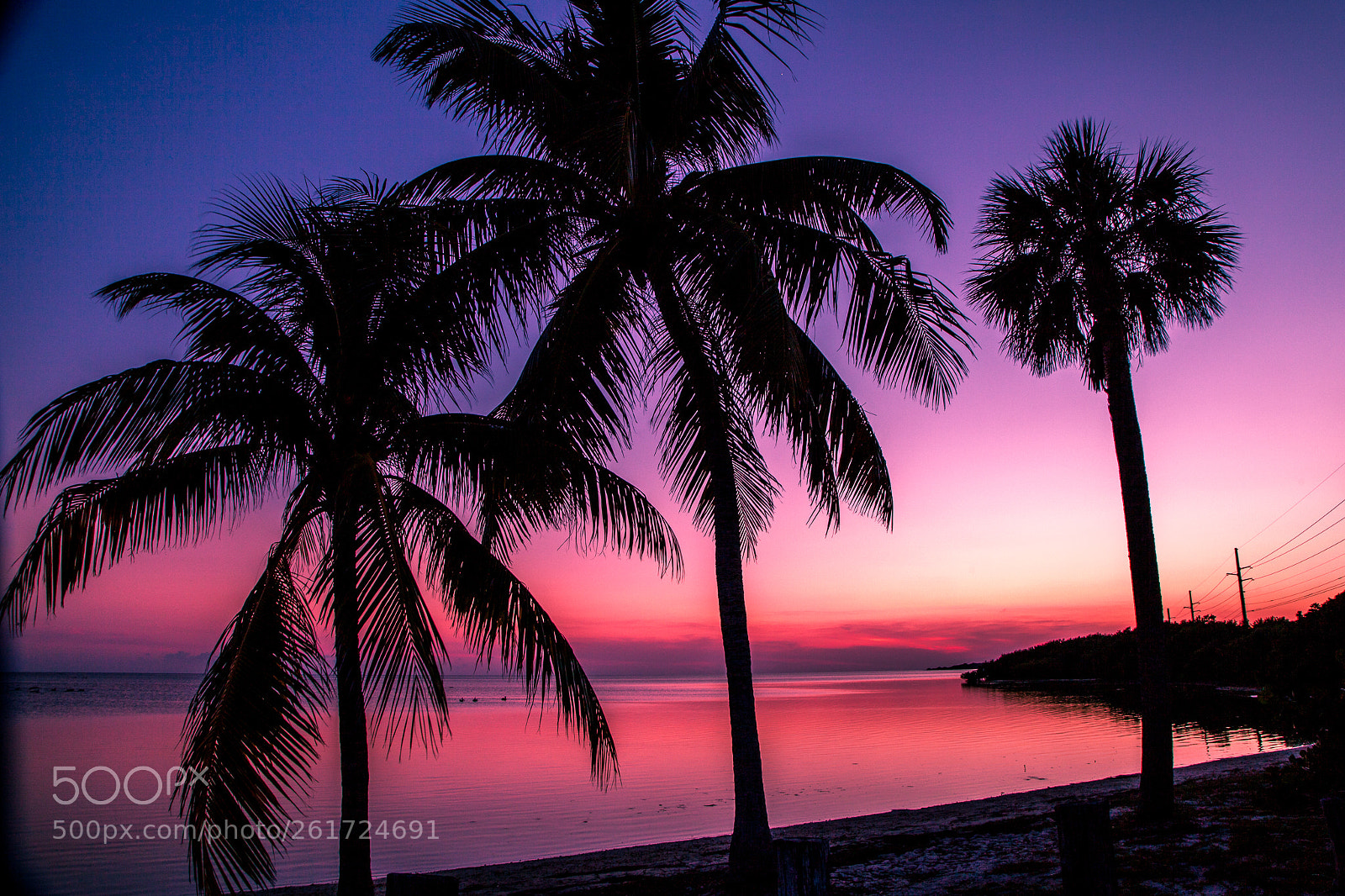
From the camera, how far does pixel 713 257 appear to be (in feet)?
26.0

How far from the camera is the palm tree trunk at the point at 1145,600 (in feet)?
30.4

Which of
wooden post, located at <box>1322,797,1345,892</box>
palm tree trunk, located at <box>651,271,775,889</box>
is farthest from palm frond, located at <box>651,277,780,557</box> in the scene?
wooden post, located at <box>1322,797,1345,892</box>

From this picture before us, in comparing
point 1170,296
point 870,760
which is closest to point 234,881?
point 1170,296

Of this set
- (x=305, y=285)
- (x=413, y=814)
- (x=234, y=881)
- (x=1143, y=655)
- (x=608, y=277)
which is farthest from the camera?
(x=413, y=814)

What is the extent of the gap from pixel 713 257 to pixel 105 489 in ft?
19.2

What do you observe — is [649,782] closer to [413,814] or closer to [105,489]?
[413,814]

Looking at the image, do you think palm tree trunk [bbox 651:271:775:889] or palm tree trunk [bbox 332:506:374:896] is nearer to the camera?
palm tree trunk [bbox 332:506:374:896]

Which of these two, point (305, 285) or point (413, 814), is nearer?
point (305, 285)

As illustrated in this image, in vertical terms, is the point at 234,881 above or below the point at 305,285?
below

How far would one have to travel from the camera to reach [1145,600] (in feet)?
30.9

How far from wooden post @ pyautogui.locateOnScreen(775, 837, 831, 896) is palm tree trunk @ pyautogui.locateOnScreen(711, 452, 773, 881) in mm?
3985

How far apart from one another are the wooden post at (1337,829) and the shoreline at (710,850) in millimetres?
6376

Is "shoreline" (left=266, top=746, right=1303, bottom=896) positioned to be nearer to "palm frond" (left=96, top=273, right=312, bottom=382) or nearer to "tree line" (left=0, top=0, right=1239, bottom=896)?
"tree line" (left=0, top=0, right=1239, bottom=896)

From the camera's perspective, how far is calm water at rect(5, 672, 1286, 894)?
45.8 feet
